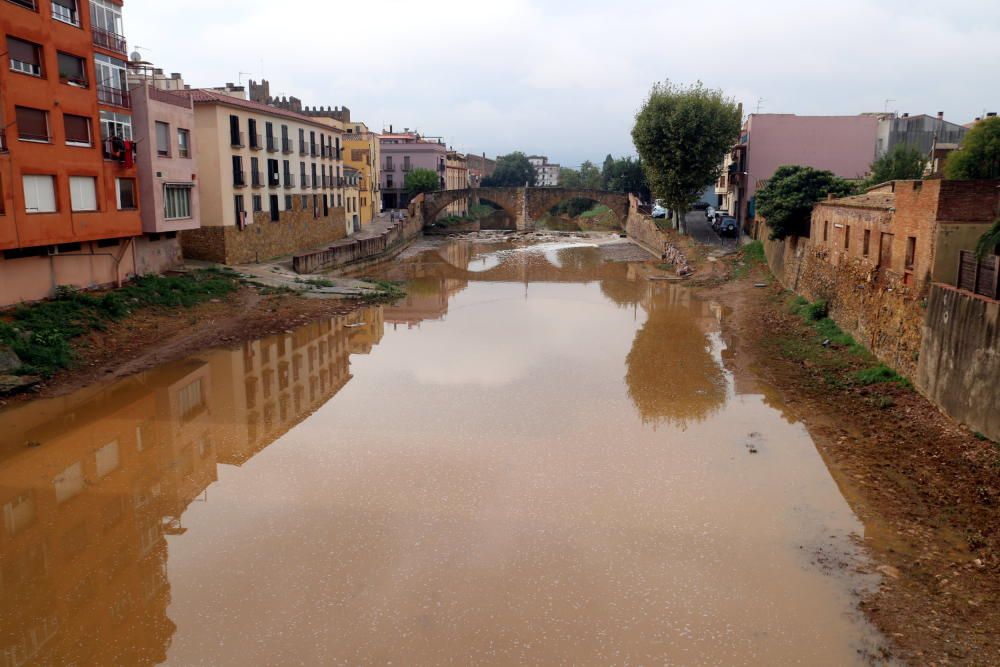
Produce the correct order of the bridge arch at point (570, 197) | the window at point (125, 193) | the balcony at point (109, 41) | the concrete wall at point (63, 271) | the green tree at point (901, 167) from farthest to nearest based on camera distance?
1. the bridge arch at point (570, 197)
2. the green tree at point (901, 167)
3. the window at point (125, 193)
4. the balcony at point (109, 41)
5. the concrete wall at point (63, 271)

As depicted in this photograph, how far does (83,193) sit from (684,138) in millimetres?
34822

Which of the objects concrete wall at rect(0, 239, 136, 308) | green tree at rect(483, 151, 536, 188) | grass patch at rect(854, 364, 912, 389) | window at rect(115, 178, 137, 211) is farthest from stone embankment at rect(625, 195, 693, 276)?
green tree at rect(483, 151, 536, 188)

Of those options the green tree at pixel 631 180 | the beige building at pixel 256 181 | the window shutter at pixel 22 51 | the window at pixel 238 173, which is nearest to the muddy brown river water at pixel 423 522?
the window shutter at pixel 22 51

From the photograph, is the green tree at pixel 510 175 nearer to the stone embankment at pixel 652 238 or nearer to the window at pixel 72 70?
the stone embankment at pixel 652 238

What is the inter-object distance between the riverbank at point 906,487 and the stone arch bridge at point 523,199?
51890 mm

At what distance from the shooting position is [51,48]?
75.3 ft

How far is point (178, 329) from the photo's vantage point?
25844mm

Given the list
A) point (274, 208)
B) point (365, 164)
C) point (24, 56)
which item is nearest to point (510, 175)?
point (365, 164)

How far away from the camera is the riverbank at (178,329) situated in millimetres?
20609

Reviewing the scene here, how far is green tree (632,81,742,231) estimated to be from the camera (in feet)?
152

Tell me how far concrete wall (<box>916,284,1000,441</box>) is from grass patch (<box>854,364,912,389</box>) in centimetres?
88

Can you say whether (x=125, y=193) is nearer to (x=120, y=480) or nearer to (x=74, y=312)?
(x=74, y=312)

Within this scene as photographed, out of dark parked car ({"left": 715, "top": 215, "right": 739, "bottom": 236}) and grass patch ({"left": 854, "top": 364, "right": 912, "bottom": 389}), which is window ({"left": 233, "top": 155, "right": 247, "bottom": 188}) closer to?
grass patch ({"left": 854, "top": 364, "right": 912, "bottom": 389})

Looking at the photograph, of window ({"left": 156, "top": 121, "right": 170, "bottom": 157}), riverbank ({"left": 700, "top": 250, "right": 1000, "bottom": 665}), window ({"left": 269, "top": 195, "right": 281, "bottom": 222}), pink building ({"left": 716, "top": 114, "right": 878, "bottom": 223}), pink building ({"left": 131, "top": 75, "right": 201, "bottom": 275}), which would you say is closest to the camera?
riverbank ({"left": 700, "top": 250, "right": 1000, "bottom": 665})
